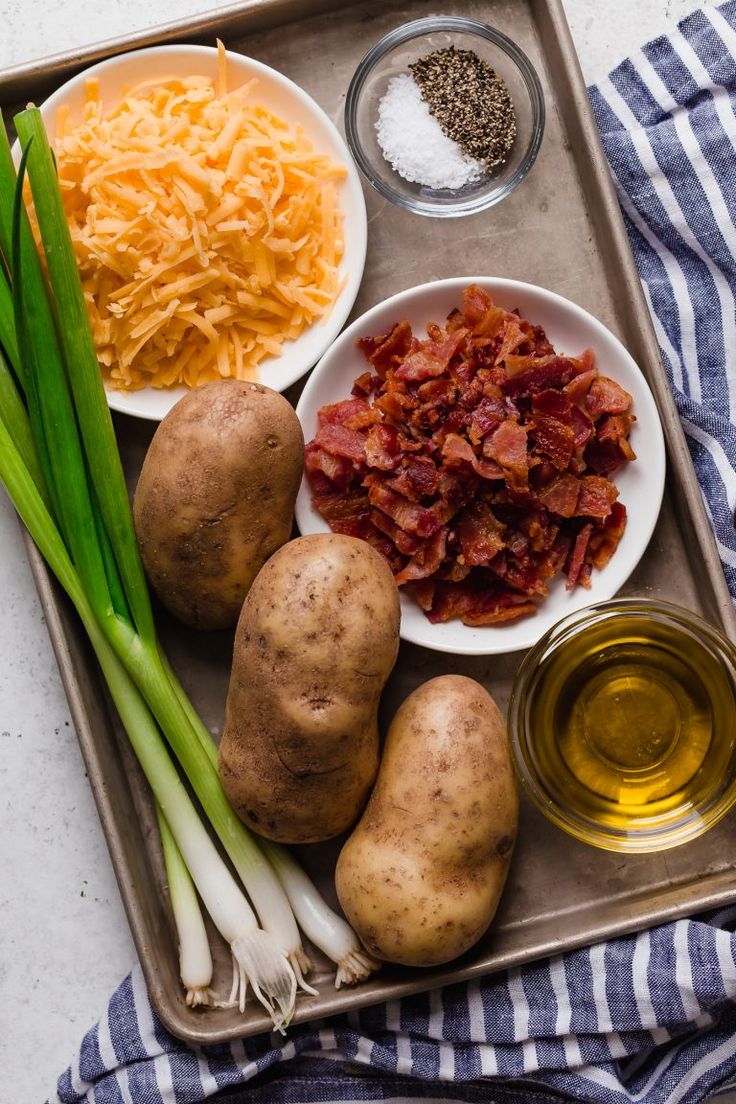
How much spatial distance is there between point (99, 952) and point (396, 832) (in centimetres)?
74

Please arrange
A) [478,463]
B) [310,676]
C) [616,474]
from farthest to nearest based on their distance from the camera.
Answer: [616,474], [478,463], [310,676]

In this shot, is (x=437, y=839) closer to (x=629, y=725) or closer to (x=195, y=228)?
(x=629, y=725)

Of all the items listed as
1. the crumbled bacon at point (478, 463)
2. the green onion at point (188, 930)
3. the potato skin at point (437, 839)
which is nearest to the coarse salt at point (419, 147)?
the crumbled bacon at point (478, 463)

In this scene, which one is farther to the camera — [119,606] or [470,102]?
[470,102]

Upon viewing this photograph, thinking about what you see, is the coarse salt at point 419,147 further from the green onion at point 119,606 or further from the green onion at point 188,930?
the green onion at point 188,930

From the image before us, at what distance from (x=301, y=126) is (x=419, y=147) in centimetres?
24

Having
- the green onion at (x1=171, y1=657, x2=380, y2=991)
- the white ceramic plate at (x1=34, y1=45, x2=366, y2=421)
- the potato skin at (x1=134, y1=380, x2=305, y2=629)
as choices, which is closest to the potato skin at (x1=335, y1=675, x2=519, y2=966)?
the green onion at (x1=171, y1=657, x2=380, y2=991)

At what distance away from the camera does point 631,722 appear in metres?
2.05

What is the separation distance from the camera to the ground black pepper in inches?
83.5

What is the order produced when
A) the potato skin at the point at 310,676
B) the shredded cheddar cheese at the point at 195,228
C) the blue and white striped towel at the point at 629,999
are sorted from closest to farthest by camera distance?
the potato skin at the point at 310,676
the shredded cheddar cheese at the point at 195,228
the blue and white striped towel at the point at 629,999

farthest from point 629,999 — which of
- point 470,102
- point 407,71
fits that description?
point 407,71

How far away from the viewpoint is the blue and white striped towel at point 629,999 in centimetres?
206

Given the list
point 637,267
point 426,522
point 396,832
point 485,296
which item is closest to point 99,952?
point 396,832

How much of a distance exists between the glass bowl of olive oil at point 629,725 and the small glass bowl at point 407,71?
861mm
